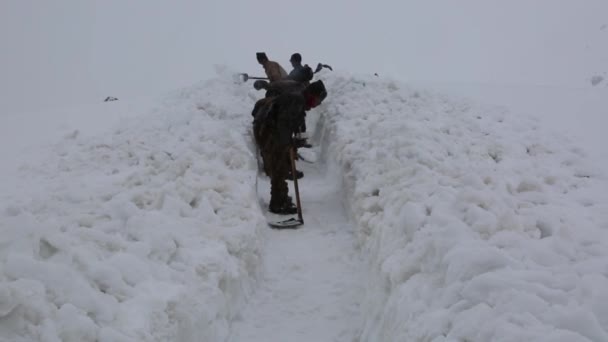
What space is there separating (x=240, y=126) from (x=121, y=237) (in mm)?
4877

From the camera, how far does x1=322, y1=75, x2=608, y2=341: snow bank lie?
277 centimetres

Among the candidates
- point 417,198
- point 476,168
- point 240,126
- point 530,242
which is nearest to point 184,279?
point 417,198

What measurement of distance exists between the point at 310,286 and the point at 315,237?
4.30 ft

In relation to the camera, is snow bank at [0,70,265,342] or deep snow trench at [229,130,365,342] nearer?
snow bank at [0,70,265,342]

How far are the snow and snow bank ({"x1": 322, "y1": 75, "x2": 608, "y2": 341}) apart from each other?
0.02 metres

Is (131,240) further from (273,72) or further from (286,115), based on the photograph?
→ (273,72)

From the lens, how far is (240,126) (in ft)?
29.1

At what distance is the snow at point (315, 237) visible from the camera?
9.73 feet

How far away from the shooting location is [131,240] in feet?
13.9

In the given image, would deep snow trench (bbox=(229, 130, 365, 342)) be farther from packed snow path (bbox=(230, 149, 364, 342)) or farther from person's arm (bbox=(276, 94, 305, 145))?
person's arm (bbox=(276, 94, 305, 145))

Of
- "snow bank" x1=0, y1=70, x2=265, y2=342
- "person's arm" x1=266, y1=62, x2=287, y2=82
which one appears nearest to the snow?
"snow bank" x1=0, y1=70, x2=265, y2=342

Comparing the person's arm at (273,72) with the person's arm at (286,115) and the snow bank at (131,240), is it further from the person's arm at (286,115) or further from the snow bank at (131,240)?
the person's arm at (286,115)

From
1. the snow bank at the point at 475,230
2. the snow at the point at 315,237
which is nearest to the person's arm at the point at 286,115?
the snow at the point at 315,237

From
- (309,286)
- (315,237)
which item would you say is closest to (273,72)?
(315,237)
